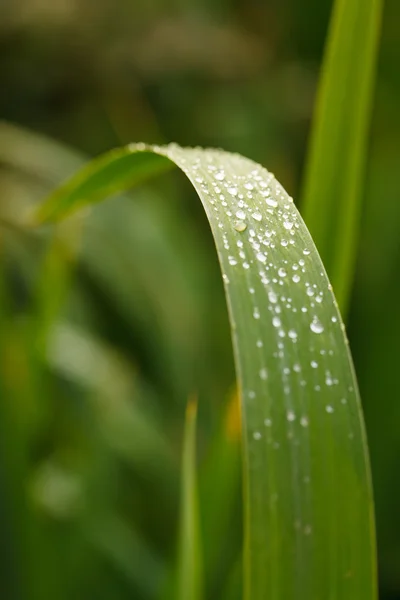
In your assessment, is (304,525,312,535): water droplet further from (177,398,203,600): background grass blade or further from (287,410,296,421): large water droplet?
(177,398,203,600): background grass blade

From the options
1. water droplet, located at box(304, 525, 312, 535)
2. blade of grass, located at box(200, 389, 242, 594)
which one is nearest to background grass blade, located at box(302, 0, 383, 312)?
blade of grass, located at box(200, 389, 242, 594)

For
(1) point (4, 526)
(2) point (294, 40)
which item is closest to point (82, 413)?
(1) point (4, 526)

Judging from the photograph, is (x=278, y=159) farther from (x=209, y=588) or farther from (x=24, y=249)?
(x=209, y=588)

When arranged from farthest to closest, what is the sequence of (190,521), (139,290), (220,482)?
(139,290), (220,482), (190,521)

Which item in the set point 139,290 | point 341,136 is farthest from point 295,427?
point 139,290

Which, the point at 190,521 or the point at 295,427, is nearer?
the point at 295,427

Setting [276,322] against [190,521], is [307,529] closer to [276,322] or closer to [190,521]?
[276,322]

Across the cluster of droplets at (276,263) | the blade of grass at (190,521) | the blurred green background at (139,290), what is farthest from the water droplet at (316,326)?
the blurred green background at (139,290)
